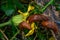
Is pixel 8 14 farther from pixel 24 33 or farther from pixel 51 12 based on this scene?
pixel 51 12

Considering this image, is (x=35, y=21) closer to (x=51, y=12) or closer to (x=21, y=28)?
(x=21, y=28)

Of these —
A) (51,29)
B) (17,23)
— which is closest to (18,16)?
(17,23)

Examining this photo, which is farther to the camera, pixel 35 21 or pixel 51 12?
pixel 51 12

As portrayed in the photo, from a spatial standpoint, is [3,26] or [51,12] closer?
[3,26]

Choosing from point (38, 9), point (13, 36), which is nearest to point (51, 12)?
point (38, 9)

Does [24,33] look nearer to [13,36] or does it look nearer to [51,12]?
[13,36]

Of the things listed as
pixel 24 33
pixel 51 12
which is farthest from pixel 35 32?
pixel 51 12

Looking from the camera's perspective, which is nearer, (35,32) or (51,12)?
(35,32)
